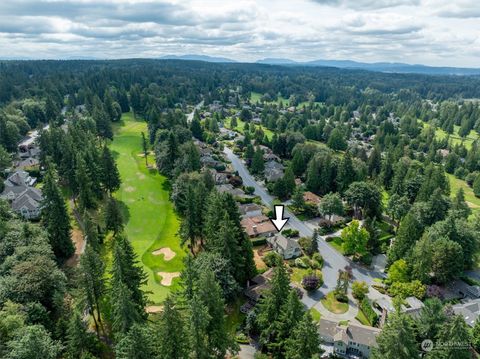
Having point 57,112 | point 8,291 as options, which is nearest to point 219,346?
point 8,291

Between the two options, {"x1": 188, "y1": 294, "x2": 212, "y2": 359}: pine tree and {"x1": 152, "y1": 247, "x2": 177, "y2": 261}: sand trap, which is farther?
{"x1": 152, "y1": 247, "x2": 177, "y2": 261}: sand trap

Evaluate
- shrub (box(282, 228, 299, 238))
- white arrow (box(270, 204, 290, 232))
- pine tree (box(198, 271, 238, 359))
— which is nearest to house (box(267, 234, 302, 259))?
shrub (box(282, 228, 299, 238))

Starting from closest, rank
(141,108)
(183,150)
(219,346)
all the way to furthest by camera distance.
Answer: (219,346), (183,150), (141,108)

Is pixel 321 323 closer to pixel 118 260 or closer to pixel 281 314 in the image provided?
pixel 281 314

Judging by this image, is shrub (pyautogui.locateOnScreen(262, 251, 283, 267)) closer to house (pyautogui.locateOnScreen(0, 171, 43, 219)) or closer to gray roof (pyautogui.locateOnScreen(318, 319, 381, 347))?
gray roof (pyautogui.locateOnScreen(318, 319, 381, 347))

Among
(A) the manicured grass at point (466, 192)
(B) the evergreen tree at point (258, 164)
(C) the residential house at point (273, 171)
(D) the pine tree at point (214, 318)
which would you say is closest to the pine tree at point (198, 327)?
(D) the pine tree at point (214, 318)

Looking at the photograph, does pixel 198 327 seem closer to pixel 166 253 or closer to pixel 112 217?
pixel 166 253

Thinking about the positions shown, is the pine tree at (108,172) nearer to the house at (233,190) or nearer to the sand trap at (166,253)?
the sand trap at (166,253)
